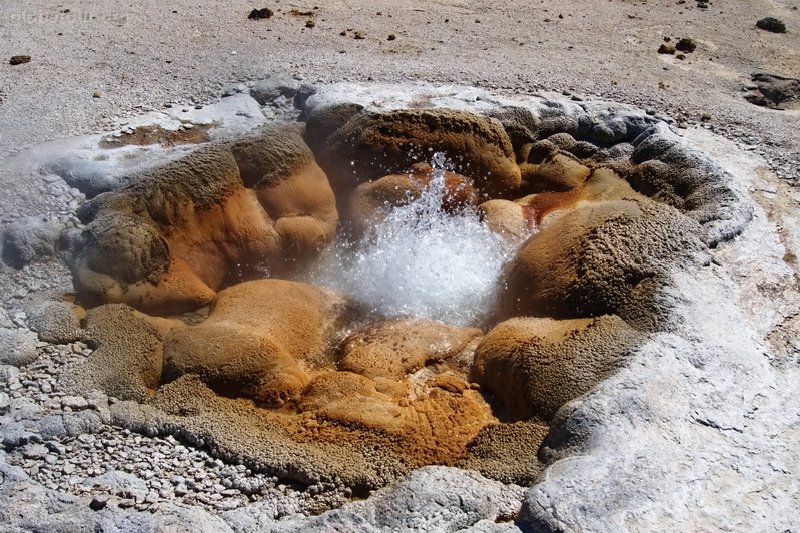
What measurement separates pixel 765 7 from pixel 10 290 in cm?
675

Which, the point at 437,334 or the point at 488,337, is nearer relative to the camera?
the point at 488,337

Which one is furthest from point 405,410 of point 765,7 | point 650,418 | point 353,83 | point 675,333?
point 765,7

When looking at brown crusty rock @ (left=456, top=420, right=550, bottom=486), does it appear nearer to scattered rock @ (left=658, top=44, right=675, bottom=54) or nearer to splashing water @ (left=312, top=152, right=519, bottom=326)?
splashing water @ (left=312, top=152, right=519, bottom=326)

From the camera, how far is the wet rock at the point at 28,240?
3.49 meters

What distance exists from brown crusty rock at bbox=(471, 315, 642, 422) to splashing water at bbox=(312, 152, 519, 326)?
24.0 inches

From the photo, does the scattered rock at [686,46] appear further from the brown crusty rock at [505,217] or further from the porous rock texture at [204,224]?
the porous rock texture at [204,224]

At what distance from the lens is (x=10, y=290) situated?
3371 millimetres

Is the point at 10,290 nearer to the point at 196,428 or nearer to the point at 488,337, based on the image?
the point at 196,428

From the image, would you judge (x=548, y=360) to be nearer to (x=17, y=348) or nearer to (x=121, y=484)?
(x=121, y=484)

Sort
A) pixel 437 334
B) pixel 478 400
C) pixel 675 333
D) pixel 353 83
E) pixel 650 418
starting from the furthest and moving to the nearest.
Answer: pixel 353 83 < pixel 437 334 < pixel 478 400 < pixel 675 333 < pixel 650 418

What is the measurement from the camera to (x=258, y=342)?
10.5 ft

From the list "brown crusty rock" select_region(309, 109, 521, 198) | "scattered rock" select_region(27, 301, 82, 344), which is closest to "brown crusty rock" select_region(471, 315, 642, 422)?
"brown crusty rock" select_region(309, 109, 521, 198)

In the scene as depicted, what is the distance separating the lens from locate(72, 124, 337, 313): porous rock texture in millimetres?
3541

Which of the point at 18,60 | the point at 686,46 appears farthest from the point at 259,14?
the point at 686,46
